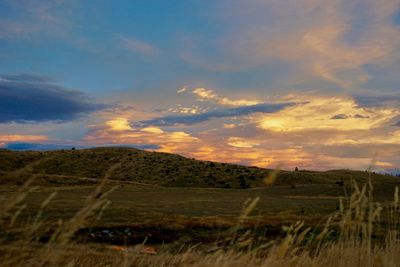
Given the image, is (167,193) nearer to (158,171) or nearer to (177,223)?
(177,223)

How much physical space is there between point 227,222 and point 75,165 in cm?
6596

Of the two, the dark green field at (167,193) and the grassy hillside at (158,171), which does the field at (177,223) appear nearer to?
the dark green field at (167,193)

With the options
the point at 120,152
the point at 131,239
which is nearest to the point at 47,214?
the point at 131,239

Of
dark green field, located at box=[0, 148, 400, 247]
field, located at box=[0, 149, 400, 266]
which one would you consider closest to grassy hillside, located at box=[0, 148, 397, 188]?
dark green field, located at box=[0, 148, 400, 247]

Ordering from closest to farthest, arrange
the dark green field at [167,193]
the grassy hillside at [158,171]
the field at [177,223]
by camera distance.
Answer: the field at [177,223]
the dark green field at [167,193]
the grassy hillside at [158,171]

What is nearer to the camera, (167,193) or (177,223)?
(177,223)

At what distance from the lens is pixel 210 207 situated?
119 ft

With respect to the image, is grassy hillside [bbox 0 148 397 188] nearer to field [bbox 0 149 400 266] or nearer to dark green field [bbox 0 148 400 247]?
dark green field [bbox 0 148 400 247]

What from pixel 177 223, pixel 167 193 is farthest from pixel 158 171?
pixel 177 223

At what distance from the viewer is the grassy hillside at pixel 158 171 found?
79188 millimetres

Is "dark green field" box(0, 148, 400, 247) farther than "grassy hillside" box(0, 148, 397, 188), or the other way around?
"grassy hillside" box(0, 148, 397, 188)

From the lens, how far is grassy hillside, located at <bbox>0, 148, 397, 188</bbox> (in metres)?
79.2

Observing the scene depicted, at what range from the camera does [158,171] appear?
8900cm

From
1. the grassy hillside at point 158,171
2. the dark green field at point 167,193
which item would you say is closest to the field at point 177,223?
the dark green field at point 167,193
